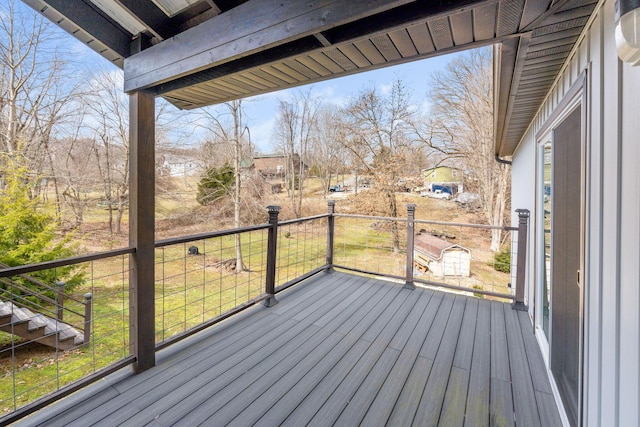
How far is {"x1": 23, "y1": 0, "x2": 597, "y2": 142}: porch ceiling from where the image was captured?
129 cm

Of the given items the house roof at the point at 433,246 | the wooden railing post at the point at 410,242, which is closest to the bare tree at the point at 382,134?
the house roof at the point at 433,246

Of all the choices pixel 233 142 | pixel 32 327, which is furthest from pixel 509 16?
pixel 233 142

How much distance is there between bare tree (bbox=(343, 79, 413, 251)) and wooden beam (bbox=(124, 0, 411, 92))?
9.37 metres

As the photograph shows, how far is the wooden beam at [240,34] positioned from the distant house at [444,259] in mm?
7217

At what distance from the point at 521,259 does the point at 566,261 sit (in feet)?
4.86

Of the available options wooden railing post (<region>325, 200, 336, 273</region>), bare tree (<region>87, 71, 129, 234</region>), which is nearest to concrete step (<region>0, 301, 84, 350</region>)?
wooden railing post (<region>325, 200, 336, 273</region>)

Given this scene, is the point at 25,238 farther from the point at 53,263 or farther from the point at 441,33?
the point at 441,33

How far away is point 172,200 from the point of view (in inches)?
370

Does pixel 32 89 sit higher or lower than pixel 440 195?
higher

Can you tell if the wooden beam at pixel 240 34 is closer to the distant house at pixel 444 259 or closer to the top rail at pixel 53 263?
the top rail at pixel 53 263

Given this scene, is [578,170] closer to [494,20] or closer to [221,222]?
[494,20]

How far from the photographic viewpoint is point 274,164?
463 inches

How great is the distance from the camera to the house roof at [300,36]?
129cm

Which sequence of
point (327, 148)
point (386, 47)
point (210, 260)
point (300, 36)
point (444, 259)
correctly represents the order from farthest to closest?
point (327, 148) < point (210, 260) < point (444, 259) < point (386, 47) < point (300, 36)
